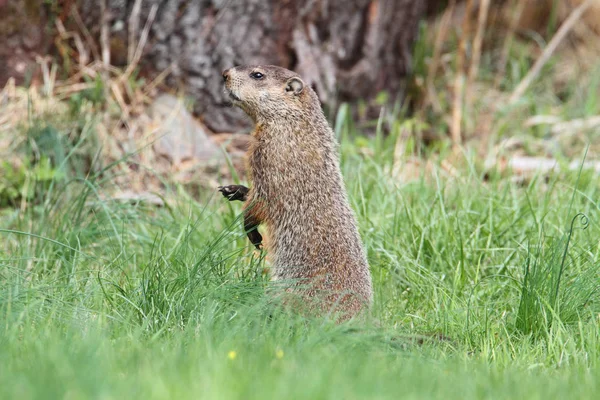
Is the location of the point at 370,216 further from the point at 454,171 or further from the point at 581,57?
the point at 581,57

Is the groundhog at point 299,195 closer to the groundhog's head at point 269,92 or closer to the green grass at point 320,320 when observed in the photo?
the groundhog's head at point 269,92

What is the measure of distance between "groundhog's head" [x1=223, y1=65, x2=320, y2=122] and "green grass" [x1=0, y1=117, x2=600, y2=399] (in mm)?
608

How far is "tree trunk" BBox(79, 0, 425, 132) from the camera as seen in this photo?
6.12 meters

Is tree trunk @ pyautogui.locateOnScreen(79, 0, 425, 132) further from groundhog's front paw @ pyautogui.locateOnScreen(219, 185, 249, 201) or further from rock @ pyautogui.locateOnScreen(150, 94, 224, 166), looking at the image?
groundhog's front paw @ pyautogui.locateOnScreen(219, 185, 249, 201)

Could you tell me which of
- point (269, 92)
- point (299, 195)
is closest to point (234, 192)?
point (299, 195)

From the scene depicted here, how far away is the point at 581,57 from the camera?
8.53m

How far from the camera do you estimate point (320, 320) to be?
A: 341cm

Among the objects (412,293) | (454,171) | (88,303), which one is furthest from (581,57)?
(88,303)

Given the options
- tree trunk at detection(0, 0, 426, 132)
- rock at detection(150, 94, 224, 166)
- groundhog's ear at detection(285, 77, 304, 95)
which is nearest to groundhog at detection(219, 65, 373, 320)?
groundhog's ear at detection(285, 77, 304, 95)

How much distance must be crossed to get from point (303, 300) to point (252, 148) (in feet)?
2.98

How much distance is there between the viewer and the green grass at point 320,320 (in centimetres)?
255

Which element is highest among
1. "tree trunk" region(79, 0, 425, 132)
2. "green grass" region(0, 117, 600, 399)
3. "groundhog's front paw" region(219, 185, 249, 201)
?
"tree trunk" region(79, 0, 425, 132)

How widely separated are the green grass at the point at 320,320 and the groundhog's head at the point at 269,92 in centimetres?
61

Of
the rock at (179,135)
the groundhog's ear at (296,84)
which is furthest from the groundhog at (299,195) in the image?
the rock at (179,135)
